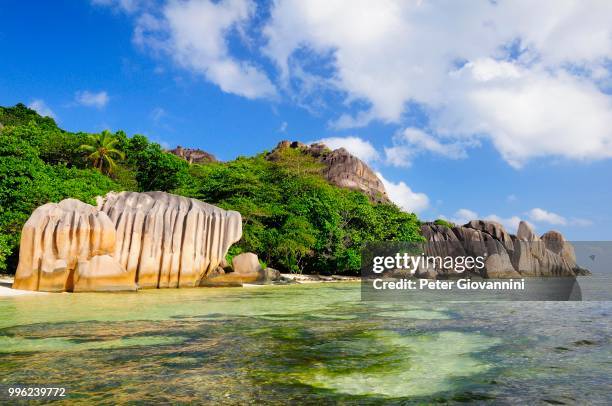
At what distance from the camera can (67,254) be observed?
16328mm

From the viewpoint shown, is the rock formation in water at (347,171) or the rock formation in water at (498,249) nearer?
the rock formation in water at (498,249)

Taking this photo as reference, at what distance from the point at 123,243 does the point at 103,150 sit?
17.2 m

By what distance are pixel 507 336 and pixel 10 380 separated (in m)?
7.21

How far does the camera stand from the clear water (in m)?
4.62

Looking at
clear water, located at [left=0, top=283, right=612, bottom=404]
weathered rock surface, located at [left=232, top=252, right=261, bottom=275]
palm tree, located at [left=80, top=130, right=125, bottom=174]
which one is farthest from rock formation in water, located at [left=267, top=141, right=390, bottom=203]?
clear water, located at [left=0, top=283, right=612, bottom=404]

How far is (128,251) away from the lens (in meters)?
18.6

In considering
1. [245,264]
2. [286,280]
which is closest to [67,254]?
[245,264]

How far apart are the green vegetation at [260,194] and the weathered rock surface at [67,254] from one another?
4256mm

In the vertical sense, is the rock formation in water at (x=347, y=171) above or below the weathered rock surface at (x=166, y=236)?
above

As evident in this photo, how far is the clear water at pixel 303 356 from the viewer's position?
4.62 metres

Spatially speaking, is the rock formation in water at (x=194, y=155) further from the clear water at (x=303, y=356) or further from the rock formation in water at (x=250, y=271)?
the clear water at (x=303, y=356)

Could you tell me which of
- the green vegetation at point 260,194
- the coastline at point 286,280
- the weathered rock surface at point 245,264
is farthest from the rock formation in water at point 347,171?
the weathered rock surface at point 245,264

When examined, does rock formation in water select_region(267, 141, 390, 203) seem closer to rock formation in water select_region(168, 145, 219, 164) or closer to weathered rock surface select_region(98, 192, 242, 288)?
rock formation in water select_region(168, 145, 219, 164)

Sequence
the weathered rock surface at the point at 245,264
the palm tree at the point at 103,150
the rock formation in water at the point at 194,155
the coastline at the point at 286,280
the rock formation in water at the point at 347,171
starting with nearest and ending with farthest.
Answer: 1. the coastline at the point at 286,280
2. the weathered rock surface at the point at 245,264
3. the palm tree at the point at 103,150
4. the rock formation in water at the point at 347,171
5. the rock formation in water at the point at 194,155
